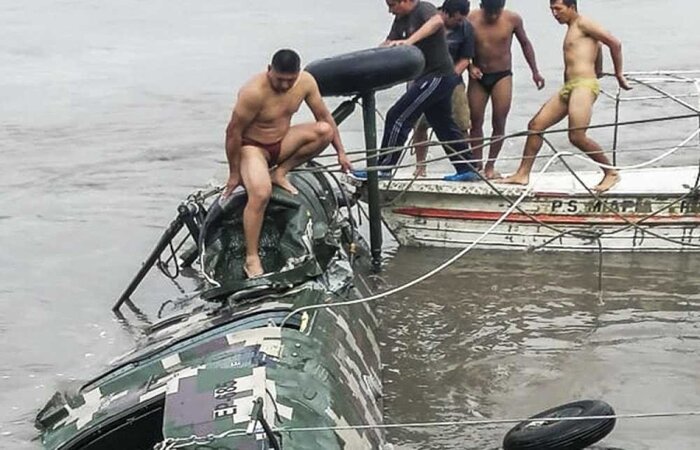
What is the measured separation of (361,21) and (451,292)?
80.5ft

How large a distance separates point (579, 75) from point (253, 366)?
6244 millimetres

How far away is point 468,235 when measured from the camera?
1230 cm

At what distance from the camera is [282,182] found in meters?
9.31

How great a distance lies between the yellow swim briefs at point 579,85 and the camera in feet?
38.0

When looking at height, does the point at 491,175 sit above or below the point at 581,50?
below

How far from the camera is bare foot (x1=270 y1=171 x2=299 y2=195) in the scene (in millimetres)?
9266

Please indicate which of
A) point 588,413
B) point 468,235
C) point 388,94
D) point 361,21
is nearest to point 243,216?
point 588,413

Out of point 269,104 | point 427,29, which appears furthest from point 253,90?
point 427,29

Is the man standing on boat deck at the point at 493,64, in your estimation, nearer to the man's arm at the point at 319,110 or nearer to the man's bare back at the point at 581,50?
the man's bare back at the point at 581,50

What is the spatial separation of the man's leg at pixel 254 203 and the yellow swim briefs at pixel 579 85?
3.75 meters

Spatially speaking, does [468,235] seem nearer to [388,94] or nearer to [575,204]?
[575,204]

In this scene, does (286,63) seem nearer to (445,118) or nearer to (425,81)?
(425,81)

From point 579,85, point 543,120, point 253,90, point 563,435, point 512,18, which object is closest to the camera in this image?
point 563,435

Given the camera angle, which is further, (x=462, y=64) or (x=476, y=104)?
(x=476, y=104)
